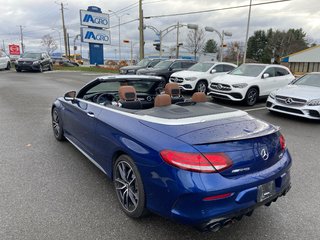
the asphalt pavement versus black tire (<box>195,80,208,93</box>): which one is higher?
black tire (<box>195,80,208,93</box>)

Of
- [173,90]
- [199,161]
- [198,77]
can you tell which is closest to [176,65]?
[198,77]

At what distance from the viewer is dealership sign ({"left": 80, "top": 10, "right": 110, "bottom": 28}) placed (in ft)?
94.6

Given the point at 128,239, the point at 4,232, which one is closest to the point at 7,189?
the point at 4,232

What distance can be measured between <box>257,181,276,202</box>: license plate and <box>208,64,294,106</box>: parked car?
7.01m

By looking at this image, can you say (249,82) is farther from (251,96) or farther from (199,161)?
(199,161)

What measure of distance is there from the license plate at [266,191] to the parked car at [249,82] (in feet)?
23.0

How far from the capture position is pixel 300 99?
23.2 ft

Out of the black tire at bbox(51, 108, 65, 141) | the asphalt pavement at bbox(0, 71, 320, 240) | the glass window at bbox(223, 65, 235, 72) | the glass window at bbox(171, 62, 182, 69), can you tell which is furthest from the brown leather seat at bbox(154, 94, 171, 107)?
the glass window at bbox(171, 62, 182, 69)

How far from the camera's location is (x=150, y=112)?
2924mm

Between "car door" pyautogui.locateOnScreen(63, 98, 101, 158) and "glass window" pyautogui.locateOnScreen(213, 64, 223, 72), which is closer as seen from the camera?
"car door" pyautogui.locateOnScreen(63, 98, 101, 158)

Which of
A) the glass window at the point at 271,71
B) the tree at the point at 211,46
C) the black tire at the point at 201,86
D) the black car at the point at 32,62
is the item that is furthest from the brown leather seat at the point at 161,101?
the tree at the point at 211,46

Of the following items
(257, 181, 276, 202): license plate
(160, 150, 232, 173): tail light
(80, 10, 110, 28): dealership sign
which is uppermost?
(80, 10, 110, 28): dealership sign

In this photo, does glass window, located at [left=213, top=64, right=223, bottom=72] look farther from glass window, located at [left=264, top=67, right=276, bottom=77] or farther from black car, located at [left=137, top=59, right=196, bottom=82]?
black car, located at [left=137, top=59, right=196, bottom=82]

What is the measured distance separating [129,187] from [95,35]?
30019 mm
